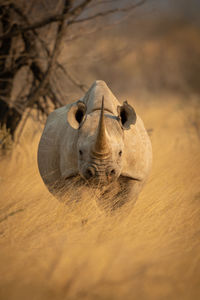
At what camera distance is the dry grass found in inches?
111

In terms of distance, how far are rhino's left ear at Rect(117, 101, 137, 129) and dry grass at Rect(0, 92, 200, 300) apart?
100 centimetres

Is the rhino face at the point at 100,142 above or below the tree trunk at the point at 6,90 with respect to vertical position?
below

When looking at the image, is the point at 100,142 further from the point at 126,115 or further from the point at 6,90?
the point at 6,90

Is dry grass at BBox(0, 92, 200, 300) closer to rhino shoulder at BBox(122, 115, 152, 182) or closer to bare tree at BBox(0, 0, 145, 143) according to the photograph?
rhino shoulder at BBox(122, 115, 152, 182)

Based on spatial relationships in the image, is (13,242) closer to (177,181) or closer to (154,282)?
(154,282)

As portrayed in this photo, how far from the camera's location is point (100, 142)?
3.21 meters

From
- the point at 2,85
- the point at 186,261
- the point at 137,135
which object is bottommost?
the point at 186,261

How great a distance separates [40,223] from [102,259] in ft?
3.61

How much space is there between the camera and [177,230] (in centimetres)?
377

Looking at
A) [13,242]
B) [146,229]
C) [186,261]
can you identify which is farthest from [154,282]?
[13,242]

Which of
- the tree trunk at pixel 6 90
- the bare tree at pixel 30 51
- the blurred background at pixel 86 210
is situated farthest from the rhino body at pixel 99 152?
the tree trunk at pixel 6 90

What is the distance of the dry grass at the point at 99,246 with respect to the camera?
281cm

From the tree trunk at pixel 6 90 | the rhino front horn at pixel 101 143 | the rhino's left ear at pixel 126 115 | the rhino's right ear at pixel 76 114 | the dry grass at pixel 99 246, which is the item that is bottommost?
the dry grass at pixel 99 246

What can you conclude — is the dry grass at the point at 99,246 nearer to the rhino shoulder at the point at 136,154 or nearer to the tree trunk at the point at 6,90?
the rhino shoulder at the point at 136,154
